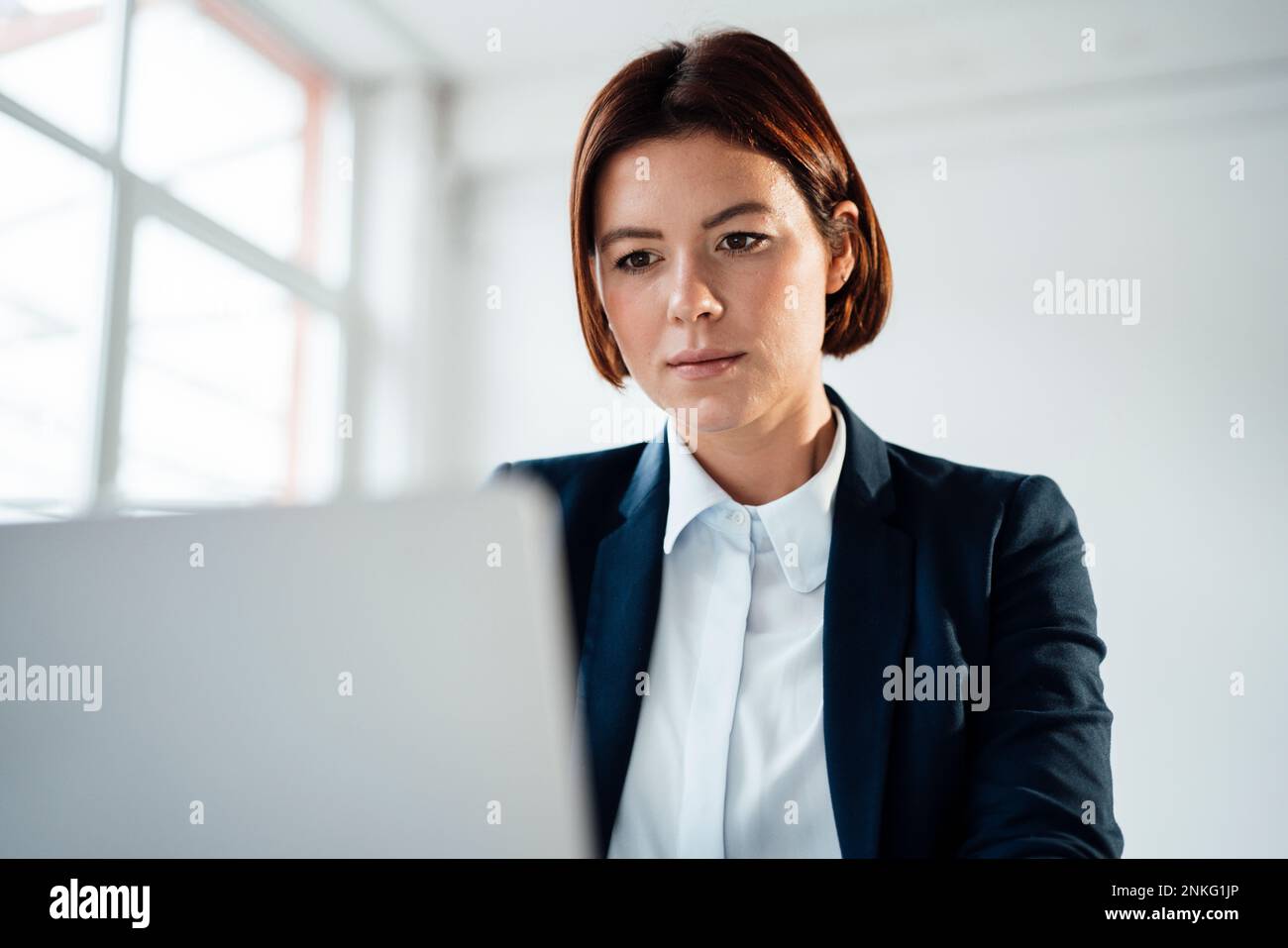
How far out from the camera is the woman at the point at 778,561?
1.09 m

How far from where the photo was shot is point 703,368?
4.01 ft

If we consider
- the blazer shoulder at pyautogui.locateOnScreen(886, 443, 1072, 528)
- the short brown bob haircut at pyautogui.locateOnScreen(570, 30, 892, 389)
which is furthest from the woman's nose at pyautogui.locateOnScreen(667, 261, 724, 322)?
the blazer shoulder at pyautogui.locateOnScreen(886, 443, 1072, 528)

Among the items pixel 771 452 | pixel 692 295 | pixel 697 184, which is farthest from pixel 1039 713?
pixel 697 184

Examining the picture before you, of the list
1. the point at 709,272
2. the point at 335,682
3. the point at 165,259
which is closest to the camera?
the point at 335,682

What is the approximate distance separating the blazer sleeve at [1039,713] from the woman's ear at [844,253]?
1.12ft

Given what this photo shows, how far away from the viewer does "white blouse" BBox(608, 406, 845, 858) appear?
1.10 meters

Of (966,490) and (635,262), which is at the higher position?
(635,262)

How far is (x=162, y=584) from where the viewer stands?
0.78 metres

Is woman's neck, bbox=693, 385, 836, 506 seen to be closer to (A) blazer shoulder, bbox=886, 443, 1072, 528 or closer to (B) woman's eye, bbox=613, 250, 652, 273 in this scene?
(A) blazer shoulder, bbox=886, 443, 1072, 528

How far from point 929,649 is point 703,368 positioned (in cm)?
41

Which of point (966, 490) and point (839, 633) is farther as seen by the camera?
point (966, 490)

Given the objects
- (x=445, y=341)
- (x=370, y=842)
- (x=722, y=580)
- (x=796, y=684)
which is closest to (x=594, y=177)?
(x=445, y=341)

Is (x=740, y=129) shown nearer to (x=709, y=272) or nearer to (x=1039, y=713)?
(x=709, y=272)
